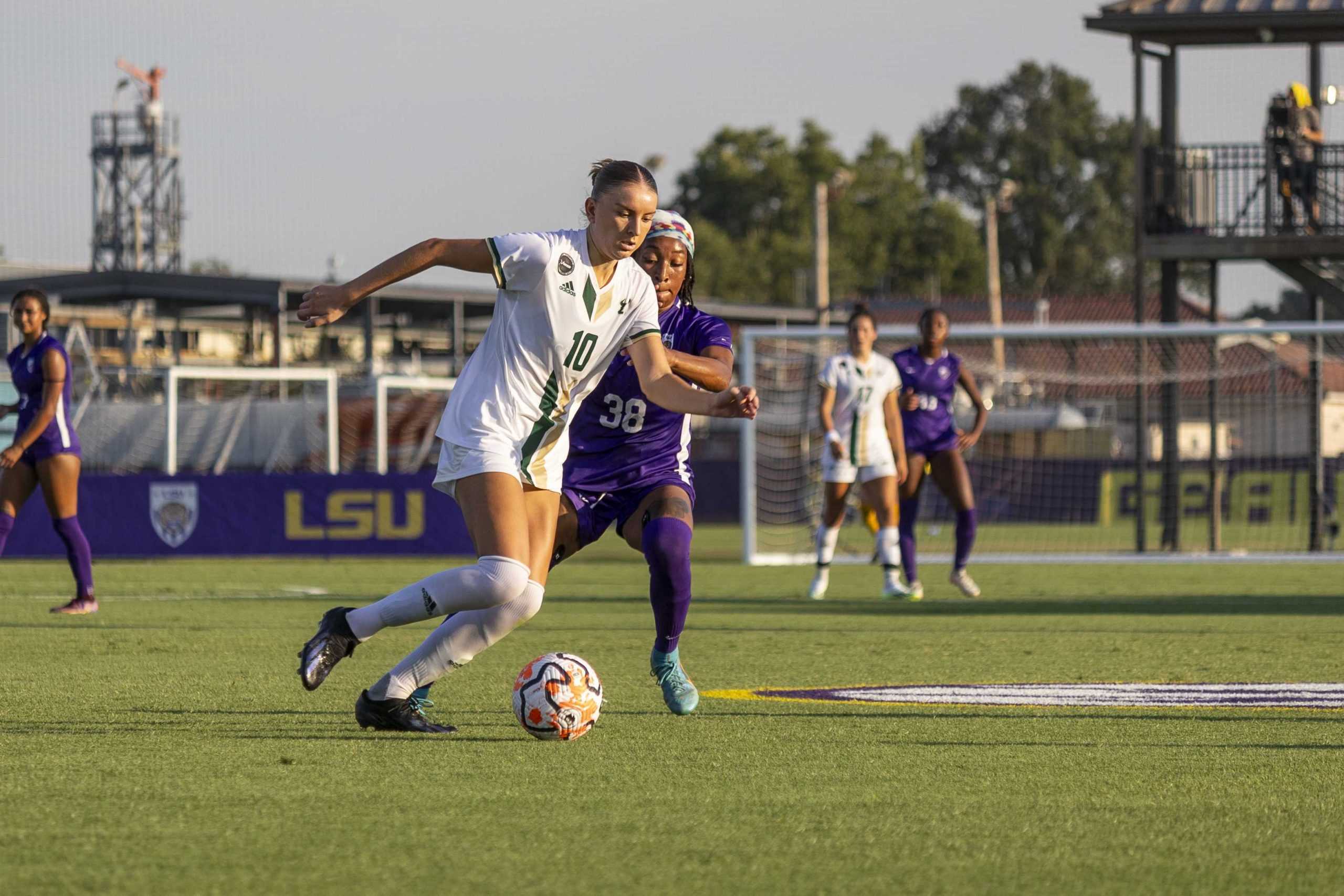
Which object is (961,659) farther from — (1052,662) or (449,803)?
(449,803)

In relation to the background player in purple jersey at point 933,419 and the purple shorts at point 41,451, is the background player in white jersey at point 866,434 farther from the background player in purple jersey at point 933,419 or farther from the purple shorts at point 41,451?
the purple shorts at point 41,451

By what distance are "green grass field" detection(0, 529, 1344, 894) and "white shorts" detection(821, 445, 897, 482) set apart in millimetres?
3662

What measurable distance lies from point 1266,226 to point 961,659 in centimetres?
1445

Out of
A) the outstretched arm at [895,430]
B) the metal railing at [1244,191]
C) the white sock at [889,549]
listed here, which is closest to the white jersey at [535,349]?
the outstretched arm at [895,430]

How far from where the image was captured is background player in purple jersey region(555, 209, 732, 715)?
7.02 m

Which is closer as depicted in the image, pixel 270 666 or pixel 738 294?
pixel 270 666

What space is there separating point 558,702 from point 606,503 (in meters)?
1.31

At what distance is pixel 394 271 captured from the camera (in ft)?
18.5

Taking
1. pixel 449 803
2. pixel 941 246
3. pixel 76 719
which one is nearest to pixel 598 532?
pixel 76 719

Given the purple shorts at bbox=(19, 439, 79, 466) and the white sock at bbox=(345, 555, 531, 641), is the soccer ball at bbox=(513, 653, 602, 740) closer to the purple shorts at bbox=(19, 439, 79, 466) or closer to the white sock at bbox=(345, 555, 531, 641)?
the white sock at bbox=(345, 555, 531, 641)

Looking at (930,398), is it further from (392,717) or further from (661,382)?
(392,717)

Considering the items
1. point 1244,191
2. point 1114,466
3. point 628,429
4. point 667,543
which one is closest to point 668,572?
point 667,543

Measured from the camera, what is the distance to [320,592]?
15.2 metres

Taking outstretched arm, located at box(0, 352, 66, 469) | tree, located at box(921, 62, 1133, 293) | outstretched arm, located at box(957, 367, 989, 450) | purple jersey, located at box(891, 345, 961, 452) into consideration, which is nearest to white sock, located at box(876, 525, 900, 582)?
purple jersey, located at box(891, 345, 961, 452)
